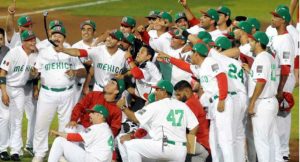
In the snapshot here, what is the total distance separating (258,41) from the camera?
41.4ft

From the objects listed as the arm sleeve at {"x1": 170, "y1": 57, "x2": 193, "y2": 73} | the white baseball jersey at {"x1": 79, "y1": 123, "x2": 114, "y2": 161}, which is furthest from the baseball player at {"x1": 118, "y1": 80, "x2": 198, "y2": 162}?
the arm sleeve at {"x1": 170, "y1": 57, "x2": 193, "y2": 73}

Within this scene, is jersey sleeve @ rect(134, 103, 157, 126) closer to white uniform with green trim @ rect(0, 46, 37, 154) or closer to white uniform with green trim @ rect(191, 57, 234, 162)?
white uniform with green trim @ rect(191, 57, 234, 162)

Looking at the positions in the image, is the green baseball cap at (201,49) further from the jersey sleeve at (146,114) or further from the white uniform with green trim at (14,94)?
the white uniform with green trim at (14,94)

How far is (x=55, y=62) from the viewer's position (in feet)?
44.4

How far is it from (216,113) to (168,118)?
2.76 feet

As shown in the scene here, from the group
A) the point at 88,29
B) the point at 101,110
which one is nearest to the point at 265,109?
the point at 101,110

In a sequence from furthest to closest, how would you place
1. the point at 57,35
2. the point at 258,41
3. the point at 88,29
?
the point at 88,29, the point at 57,35, the point at 258,41

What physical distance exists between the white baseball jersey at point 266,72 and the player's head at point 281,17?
3.16 ft

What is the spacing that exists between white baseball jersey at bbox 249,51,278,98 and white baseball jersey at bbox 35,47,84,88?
2.50m

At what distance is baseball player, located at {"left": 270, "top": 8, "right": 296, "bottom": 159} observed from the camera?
43.9 feet

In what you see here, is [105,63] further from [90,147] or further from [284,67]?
[284,67]

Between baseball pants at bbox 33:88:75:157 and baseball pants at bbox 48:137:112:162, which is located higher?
baseball pants at bbox 33:88:75:157

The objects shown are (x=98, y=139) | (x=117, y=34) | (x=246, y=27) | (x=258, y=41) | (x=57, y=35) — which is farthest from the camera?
(x=57, y=35)

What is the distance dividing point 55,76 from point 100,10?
1154 cm
